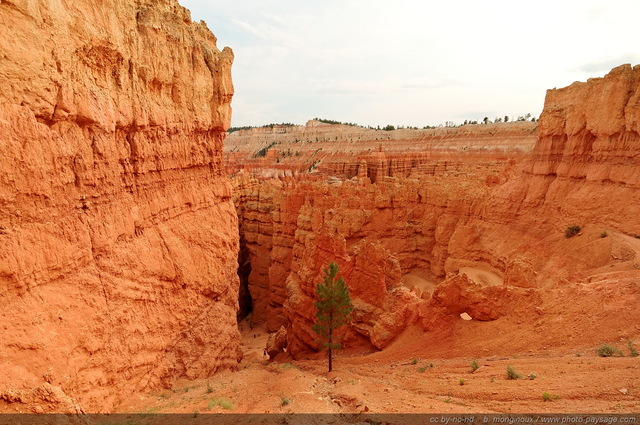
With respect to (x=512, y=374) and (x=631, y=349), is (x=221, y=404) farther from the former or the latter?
(x=631, y=349)

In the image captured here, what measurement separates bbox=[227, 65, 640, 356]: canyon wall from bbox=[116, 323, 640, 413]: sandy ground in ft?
6.30

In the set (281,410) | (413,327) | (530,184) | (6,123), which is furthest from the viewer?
(530,184)

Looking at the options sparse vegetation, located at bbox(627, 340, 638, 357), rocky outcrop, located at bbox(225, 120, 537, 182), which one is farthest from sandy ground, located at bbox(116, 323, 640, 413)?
rocky outcrop, located at bbox(225, 120, 537, 182)

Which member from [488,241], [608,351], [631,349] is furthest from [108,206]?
[488,241]

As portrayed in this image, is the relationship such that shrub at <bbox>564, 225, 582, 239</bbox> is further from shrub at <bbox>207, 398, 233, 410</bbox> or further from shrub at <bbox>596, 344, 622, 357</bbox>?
shrub at <bbox>207, 398, 233, 410</bbox>

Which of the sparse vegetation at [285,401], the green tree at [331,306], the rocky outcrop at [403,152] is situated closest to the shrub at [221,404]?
the sparse vegetation at [285,401]

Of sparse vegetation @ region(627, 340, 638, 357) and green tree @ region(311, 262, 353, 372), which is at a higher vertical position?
sparse vegetation @ region(627, 340, 638, 357)

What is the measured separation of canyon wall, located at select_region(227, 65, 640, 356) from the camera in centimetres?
1263

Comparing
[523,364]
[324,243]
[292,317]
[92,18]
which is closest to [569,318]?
[523,364]

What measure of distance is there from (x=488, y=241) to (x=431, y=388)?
19.1m

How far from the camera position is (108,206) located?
359 inches

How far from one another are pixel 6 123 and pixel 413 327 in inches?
553

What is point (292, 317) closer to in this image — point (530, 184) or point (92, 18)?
point (92, 18)

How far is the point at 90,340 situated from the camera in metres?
8.09
